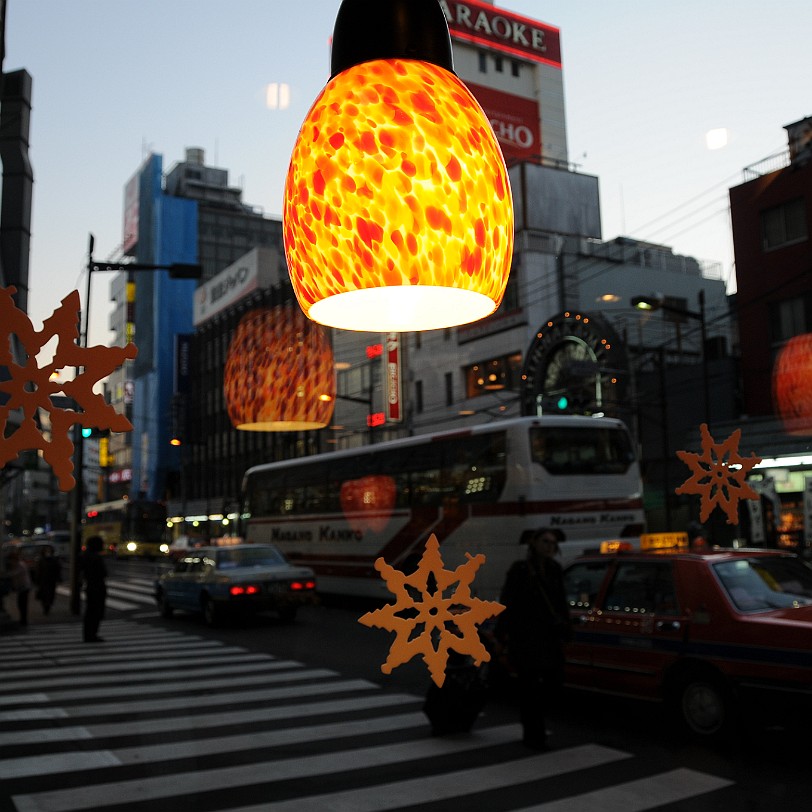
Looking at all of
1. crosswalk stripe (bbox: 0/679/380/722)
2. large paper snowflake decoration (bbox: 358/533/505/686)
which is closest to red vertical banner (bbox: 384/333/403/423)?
crosswalk stripe (bbox: 0/679/380/722)

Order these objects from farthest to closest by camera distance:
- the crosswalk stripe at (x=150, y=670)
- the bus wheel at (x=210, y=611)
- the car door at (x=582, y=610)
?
the bus wheel at (x=210, y=611) → the crosswalk stripe at (x=150, y=670) → the car door at (x=582, y=610)

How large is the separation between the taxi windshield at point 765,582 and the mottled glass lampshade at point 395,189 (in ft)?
21.9

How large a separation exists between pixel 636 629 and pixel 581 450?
7.98m

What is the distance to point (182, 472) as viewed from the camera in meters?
3.19

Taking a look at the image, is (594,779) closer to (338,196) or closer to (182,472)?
(182,472)

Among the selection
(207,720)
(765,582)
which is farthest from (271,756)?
(765,582)

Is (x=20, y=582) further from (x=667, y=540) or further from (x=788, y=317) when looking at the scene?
(x=788, y=317)

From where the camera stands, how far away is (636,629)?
8.23 metres

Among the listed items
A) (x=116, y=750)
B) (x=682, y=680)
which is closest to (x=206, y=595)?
(x=116, y=750)

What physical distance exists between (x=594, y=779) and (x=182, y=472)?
16.1 ft

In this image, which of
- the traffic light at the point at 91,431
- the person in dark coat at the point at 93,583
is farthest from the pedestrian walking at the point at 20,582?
the traffic light at the point at 91,431

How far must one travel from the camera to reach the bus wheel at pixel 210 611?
18016mm

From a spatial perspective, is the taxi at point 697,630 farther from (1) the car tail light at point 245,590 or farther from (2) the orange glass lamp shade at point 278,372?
(1) the car tail light at point 245,590

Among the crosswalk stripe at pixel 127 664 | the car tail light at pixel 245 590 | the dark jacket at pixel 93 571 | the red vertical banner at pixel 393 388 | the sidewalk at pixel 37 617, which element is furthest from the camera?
the red vertical banner at pixel 393 388
